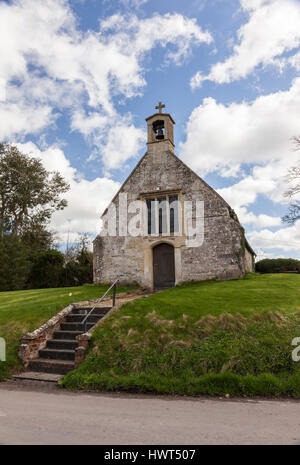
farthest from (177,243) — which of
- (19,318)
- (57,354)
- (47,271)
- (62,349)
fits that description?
(47,271)

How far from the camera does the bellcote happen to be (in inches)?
743

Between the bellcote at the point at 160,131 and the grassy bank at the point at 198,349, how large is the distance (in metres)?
10.9

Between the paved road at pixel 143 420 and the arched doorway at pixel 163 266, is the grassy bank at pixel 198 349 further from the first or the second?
the arched doorway at pixel 163 266

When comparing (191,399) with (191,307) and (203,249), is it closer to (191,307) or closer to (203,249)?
(191,307)

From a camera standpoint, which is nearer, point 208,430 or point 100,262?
point 208,430

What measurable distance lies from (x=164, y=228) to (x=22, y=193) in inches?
722

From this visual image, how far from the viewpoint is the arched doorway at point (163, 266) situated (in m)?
17.8

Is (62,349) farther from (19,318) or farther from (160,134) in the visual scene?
(160,134)

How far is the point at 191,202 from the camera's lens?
1753cm

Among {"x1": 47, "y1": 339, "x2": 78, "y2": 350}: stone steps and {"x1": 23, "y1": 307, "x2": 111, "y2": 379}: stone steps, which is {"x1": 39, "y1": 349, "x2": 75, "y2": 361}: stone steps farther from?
{"x1": 47, "y1": 339, "x2": 78, "y2": 350}: stone steps

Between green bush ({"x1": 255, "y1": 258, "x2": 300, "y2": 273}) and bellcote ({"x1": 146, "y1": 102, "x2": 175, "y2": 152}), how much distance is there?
40.6 feet

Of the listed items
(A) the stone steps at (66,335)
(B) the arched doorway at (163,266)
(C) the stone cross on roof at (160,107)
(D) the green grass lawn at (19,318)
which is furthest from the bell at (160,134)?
(A) the stone steps at (66,335)

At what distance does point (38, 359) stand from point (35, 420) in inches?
159
